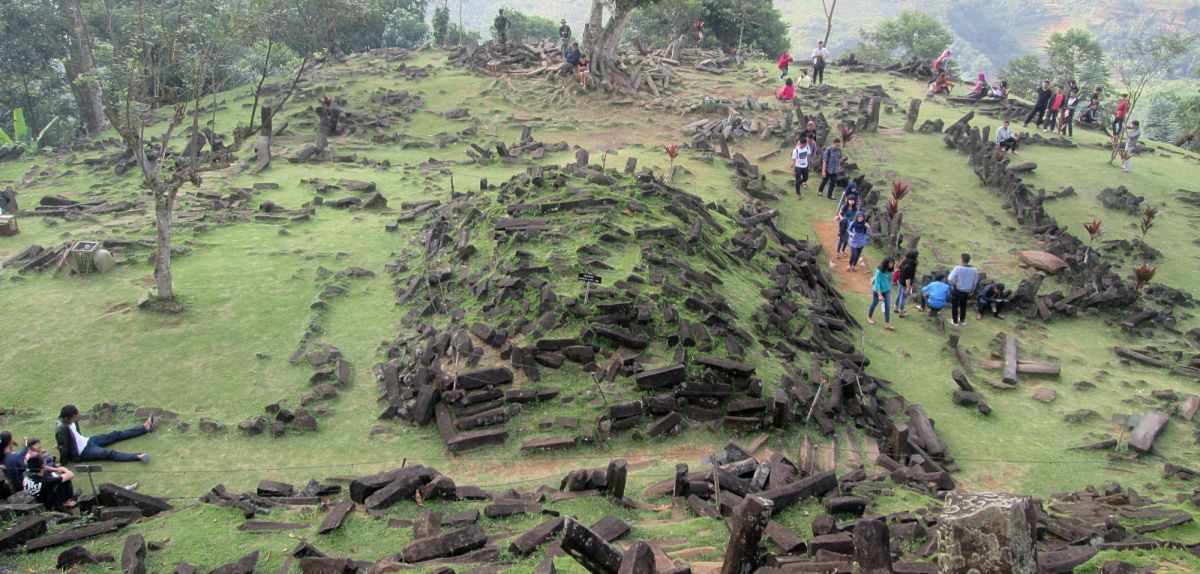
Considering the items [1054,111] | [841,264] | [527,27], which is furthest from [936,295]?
[527,27]

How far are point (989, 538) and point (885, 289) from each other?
12366 mm

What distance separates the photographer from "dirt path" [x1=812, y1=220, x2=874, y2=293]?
701 inches

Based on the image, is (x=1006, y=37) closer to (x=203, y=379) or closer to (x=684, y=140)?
(x=684, y=140)

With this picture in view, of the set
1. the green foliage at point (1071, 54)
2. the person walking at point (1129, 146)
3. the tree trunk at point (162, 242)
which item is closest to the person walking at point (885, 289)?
the tree trunk at point (162, 242)

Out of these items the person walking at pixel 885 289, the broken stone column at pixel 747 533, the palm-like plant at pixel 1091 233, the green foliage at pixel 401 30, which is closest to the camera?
the broken stone column at pixel 747 533

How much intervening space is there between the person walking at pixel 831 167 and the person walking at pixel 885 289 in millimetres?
6507

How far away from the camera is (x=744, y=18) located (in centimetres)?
4291

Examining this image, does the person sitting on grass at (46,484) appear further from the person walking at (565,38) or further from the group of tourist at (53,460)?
the person walking at (565,38)

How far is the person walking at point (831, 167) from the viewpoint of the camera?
21.3 metres

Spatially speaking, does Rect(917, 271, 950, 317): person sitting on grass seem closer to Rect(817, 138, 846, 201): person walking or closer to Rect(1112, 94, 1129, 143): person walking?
Rect(817, 138, 846, 201): person walking

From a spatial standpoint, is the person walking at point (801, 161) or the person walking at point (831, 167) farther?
the person walking at point (801, 161)

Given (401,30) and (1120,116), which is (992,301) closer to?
(1120,116)

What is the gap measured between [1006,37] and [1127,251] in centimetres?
13951

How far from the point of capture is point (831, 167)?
21469 millimetres
